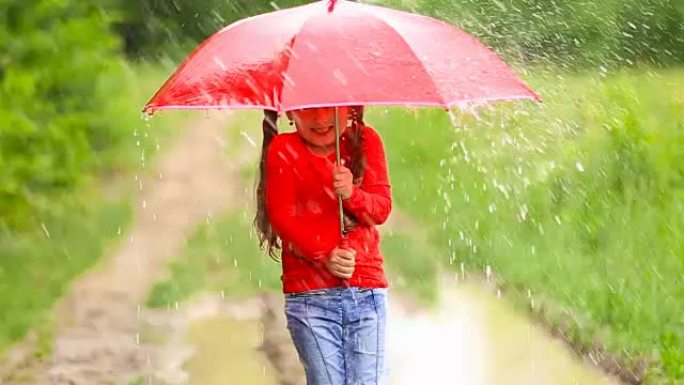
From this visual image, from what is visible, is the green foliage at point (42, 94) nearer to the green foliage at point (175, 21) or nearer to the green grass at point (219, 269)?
the green grass at point (219, 269)

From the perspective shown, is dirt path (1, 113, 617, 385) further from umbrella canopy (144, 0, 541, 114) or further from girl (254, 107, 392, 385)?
umbrella canopy (144, 0, 541, 114)

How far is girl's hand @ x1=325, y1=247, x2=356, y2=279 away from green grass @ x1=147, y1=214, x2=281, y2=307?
3970 millimetres

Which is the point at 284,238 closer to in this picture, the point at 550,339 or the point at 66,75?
the point at 550,339

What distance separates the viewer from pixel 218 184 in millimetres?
12516

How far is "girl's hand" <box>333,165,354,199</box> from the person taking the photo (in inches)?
162

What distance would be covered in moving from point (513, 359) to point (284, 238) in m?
3.18

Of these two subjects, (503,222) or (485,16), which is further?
(485,16)

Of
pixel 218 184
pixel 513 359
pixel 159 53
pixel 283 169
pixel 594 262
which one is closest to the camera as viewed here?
pixel 283 169

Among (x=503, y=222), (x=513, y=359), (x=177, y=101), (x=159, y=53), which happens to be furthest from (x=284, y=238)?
(x=159, y=53)

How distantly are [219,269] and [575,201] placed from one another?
266cm

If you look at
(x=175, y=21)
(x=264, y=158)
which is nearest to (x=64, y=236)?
(x=264, y=158)

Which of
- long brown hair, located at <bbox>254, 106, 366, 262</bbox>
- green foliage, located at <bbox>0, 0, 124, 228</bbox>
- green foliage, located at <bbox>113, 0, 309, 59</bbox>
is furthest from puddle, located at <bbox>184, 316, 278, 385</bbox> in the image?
green foliage, located at <bbox>113, 0, 309, 59</bbox>

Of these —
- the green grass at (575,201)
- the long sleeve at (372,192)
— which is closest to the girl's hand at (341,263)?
the long sleeve at (372,192)

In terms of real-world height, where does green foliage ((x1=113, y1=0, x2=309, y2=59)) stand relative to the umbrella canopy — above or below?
below
